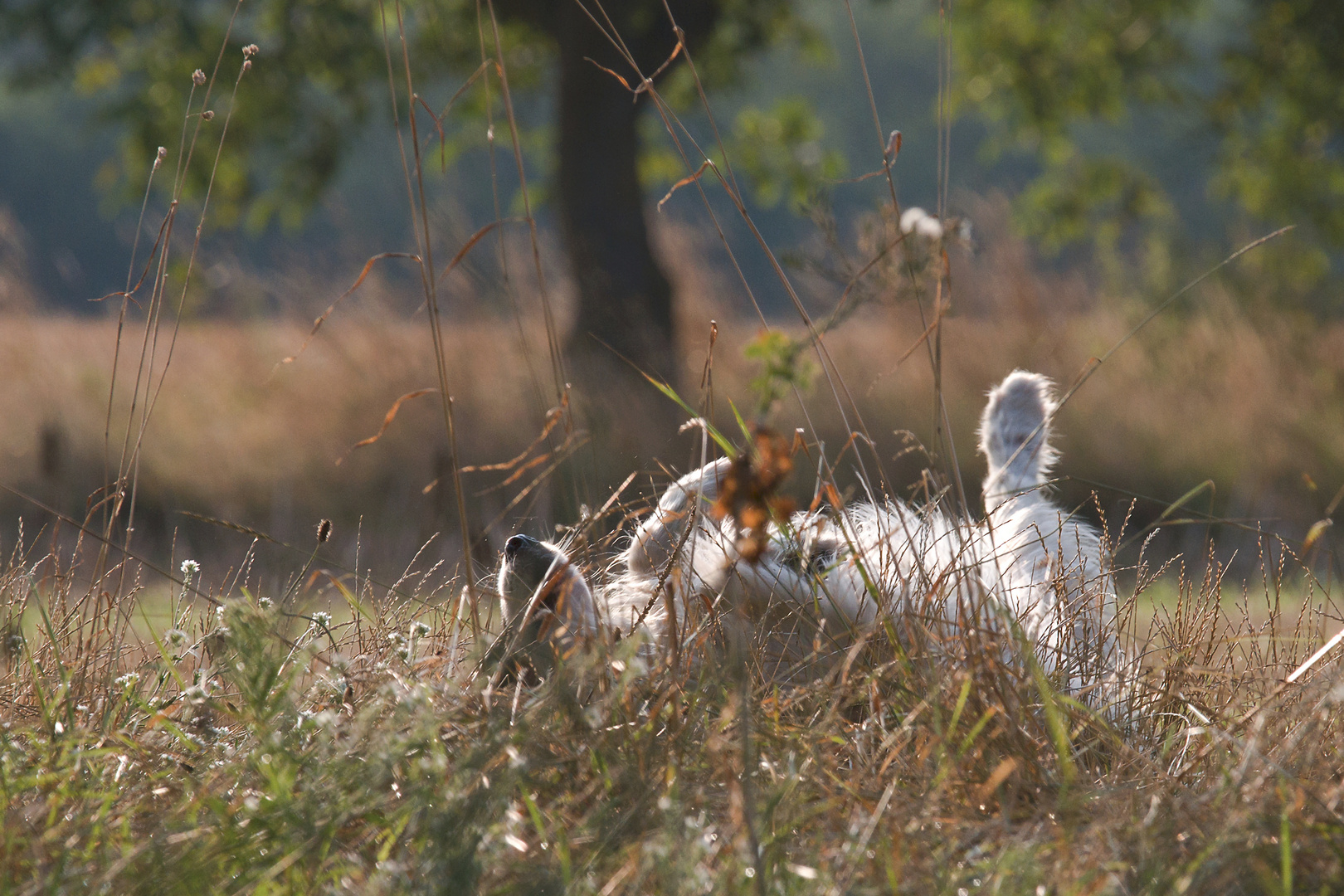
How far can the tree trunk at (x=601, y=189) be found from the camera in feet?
23.8

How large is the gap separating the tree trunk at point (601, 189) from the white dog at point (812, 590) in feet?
16.9

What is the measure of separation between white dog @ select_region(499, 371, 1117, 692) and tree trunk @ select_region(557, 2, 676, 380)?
203 inches

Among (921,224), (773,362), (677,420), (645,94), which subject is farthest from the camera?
(645,94)

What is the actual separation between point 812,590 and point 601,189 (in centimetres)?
640

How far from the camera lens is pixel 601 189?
7695mm

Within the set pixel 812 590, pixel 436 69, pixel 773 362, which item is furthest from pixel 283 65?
pixel 773 362

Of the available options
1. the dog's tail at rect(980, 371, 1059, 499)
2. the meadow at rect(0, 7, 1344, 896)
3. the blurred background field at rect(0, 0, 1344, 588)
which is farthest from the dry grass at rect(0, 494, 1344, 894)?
the blurred background field at rect(0, 0, 1344, 588)

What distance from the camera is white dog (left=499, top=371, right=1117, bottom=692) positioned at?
1.51 m

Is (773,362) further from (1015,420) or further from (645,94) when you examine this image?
(645,94)

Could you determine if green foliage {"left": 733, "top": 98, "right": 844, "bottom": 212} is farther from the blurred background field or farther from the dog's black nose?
the dog's black nose

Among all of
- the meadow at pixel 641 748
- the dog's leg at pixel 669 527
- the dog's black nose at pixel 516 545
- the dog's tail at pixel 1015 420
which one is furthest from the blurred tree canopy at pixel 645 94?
the dog's black nose at pixel 516 545

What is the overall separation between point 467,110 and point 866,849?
8.05 m

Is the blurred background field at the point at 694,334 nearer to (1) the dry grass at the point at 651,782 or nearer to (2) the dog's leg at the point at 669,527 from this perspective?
(2) the dog's leg at the point at 669,527

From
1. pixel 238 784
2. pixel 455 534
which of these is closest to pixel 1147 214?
pixel 455 534
